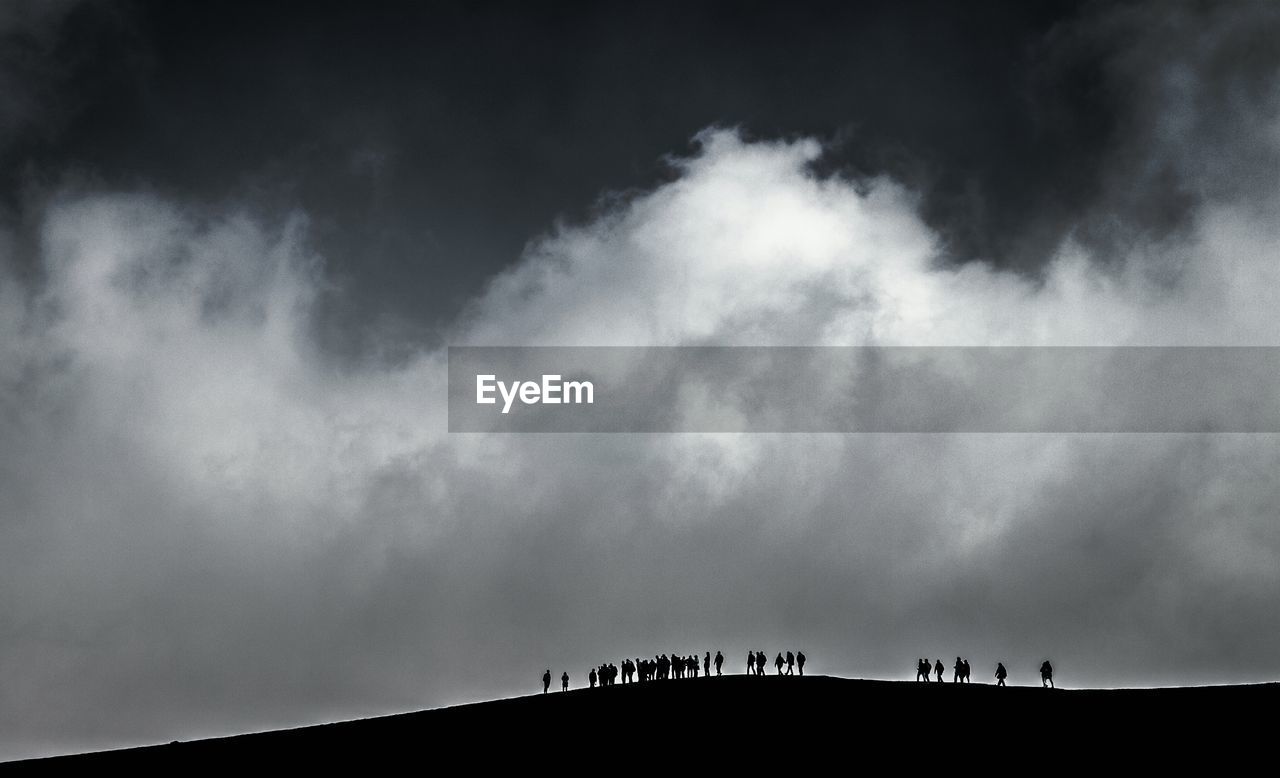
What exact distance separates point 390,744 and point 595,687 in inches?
433

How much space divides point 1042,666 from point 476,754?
2305cm

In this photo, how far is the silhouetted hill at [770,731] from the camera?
30.8 metres

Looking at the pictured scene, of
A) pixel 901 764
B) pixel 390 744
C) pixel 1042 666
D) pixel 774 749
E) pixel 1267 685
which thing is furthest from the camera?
pixel 1042 666

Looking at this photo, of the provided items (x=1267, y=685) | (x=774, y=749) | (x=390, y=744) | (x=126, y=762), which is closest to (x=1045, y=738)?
(x=774, y=749)

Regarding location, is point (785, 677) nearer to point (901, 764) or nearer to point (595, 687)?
point (595, 687)

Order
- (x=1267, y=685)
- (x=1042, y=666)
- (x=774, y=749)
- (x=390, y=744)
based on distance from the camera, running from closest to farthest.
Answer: (x=774, y=749) < (x=390, y=744) < (x=1267, y=685) < (x=1042, y=666)

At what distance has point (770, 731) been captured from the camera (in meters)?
33.6

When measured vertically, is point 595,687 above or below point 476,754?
above

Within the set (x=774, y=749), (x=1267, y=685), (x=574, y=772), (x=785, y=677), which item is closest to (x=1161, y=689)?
(x=1267, y=685)

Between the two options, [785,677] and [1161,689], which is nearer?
[1161,689]

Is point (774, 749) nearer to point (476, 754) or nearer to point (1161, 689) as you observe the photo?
point (476, 754)

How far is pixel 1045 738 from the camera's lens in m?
31.4

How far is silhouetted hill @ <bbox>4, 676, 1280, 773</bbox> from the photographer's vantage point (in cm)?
3078

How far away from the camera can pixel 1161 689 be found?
128ft
